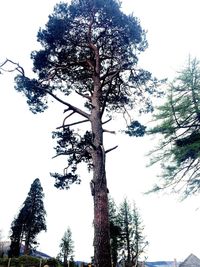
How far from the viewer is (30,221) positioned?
44.8 meters

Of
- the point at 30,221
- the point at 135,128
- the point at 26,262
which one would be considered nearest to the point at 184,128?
the point at 135,128

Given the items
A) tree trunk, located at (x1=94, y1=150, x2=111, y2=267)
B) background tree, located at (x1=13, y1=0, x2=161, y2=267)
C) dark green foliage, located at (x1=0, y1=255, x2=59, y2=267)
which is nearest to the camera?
tree trunk, located at (x1=94, y1=150, x2=111, y2=267)

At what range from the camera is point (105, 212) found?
714 centimetres

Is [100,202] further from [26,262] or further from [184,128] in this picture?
[26,262]

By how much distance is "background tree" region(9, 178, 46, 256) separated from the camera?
44.3m

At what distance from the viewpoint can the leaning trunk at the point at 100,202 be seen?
21.4ft

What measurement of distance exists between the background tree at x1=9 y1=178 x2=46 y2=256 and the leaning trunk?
4048 cm

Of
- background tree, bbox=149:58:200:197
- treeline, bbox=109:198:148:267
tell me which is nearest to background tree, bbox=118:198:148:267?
treeline, bbox=109:198:148:267

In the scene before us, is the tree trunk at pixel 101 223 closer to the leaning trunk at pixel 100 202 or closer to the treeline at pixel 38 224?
the leaning trunk at pixel 100 202

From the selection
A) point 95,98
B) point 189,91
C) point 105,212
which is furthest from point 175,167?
point 105,212

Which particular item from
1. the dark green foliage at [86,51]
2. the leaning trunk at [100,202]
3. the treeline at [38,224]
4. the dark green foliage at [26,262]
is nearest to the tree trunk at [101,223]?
the leaning trunk at [100,202]

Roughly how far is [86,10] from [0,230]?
7201cm

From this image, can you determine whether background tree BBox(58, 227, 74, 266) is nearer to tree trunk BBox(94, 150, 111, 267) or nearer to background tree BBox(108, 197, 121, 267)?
background tree BBox(108, 197, 121, 267)

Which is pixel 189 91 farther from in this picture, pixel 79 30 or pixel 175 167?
pixel 79 30
